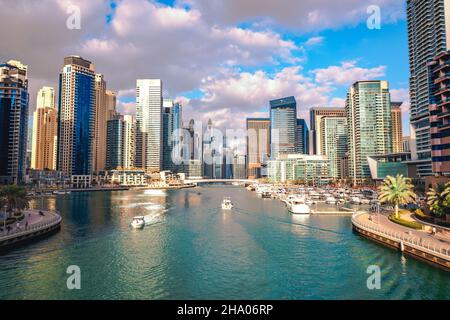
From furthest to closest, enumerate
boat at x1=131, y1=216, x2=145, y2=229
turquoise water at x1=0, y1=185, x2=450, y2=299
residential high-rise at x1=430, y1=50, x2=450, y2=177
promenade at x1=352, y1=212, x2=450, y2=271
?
1. boat at x1=131, y1=216, x2=145, y2=229
2. residential high-rise at x1=430, y1=50, x2=450, y2=177
3. promenade at x1=352, y1=212, x2=450, y2=271
4. turquoise water at x1=0, y1=185, x2=450, y2=299

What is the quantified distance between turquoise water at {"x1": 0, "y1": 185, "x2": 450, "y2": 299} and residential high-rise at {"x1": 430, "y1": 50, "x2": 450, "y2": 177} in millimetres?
32983

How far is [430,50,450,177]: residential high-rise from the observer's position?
7806 centimetres

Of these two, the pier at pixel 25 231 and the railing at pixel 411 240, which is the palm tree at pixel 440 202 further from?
the pier at pixel 25 231

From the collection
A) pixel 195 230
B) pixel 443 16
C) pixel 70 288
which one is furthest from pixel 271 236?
pixel 443 16

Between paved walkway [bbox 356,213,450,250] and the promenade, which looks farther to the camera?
paved walkway [bbox 356,213,450,250]

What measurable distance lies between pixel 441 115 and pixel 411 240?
45255mm

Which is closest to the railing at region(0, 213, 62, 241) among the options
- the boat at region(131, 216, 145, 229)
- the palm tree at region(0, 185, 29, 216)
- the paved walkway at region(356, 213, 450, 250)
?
the palm tree at region(0, 185, 29, 216)

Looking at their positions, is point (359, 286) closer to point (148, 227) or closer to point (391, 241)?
point (391, 241)

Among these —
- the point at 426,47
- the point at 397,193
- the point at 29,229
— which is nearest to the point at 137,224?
the point at 29,229

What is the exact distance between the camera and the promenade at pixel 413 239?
44094 millimetres

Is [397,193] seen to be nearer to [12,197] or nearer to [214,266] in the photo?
[214,266]

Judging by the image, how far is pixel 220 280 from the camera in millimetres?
41469

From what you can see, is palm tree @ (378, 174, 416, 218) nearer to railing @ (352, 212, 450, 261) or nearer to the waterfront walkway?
railing @ (352, 212, 450, 261)

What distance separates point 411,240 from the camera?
50969 mm
